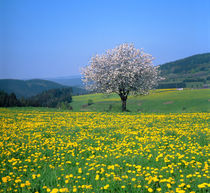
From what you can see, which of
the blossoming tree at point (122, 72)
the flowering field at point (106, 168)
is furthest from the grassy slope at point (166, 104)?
the flowering field at point (106, 168)

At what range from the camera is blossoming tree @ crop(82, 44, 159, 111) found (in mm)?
37156

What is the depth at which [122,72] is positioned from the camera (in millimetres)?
36469

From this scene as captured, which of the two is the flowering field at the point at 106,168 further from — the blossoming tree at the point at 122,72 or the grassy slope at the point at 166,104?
the grassy slope at the point at 166,104

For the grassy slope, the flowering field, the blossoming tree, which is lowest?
the grassy slope

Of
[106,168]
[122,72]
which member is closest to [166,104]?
[122,72]

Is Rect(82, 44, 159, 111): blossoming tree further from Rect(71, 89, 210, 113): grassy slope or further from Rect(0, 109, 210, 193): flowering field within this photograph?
Rect(0, 109, 210, 193): flowering field

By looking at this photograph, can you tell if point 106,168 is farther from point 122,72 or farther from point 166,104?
point 166,104

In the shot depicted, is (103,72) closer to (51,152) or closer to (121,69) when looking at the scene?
(121,69)

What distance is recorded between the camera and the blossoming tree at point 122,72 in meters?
37.2

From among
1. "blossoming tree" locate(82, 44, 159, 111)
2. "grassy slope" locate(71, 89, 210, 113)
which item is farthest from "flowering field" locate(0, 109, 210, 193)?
"grassy slope" locate(71, 89, 210, 113)

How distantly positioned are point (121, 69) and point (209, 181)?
3230cm

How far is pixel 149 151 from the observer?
874 centimetres

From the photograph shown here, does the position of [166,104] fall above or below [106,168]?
below


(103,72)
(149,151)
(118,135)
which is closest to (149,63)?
(103,72)
